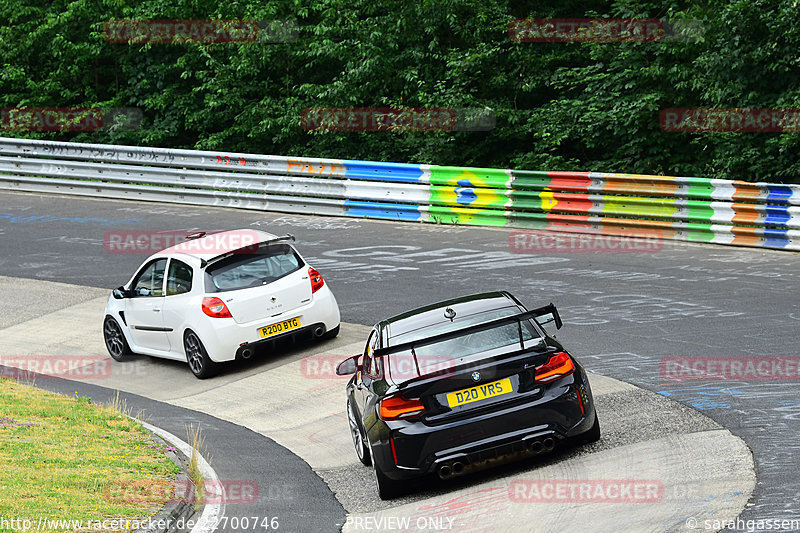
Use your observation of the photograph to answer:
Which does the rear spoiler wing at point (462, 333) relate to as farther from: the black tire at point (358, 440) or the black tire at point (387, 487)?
the black tire at point (358, 440)

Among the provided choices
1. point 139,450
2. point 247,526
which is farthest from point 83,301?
point 247,526

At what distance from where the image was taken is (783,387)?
10055 mm

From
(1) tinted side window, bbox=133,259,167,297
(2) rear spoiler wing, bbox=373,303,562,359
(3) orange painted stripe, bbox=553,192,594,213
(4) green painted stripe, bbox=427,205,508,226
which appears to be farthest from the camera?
(4) green painted stripe, bbox=427,205,508,226

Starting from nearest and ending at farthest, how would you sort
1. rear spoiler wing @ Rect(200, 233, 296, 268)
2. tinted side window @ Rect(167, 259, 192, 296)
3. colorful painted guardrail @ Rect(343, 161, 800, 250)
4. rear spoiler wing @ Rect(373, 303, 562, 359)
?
rear spoiler wing @ Rect(373, 303, 562, 359) → rear spoiler wing @ Rect(200, 233, 296, 268) → tinted side window @ Rect(167, 259, 192, 296) → colorful painted guardrail @ Rect(343, 161, 800, 250)

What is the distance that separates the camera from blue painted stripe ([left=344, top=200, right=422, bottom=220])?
2078cm

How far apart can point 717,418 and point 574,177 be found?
989cm

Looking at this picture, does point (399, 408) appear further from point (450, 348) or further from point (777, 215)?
point (777, 215)

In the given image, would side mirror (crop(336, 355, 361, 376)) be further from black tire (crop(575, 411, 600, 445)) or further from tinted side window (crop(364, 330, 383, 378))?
black tire (crop(575, 411, 600, 445))

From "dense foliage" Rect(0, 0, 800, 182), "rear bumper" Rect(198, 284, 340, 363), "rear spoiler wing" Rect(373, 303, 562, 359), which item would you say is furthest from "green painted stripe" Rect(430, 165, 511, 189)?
"rear spoiler wing" Rect(373, 303, 562, 359)

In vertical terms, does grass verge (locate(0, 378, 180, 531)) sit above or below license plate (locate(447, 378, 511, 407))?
below

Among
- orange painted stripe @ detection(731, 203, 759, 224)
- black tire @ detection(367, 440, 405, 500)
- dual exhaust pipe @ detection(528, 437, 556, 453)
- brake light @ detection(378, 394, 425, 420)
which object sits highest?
brake light @ detection(378, 394, 425, 420)

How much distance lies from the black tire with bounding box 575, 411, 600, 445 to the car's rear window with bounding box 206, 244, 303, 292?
17.5 feet

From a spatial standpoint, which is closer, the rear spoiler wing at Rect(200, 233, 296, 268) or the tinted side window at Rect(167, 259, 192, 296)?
the rear spoiler wing at Rect(200, 233, 296, 268)

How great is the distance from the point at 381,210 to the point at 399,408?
13.2 meters
